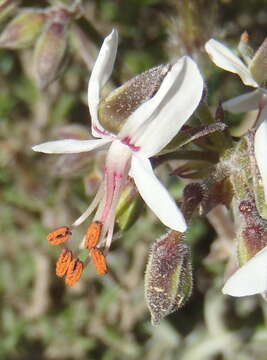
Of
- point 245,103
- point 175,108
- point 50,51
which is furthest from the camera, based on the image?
point 50,51

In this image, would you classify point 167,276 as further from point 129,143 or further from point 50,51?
point 50,51

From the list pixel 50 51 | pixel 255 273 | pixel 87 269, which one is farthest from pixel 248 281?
pixel 87 269

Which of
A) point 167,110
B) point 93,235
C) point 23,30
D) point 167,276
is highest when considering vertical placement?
point 167,110

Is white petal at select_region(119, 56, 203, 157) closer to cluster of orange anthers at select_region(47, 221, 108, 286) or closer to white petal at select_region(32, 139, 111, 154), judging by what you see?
white petal at select_region(32, 139, 111, 154)

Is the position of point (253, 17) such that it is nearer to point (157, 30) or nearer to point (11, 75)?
point (157, 30)

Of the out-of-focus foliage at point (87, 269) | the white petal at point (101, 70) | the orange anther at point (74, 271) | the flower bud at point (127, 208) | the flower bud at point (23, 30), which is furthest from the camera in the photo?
the out-of-focus foliage at point (87, 269)

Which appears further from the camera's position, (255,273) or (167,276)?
(167,276)

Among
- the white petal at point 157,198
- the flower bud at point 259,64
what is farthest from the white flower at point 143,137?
the flower bud at point 259,64

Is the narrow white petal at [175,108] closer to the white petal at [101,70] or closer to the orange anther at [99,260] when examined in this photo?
the white petal at [101,70]
